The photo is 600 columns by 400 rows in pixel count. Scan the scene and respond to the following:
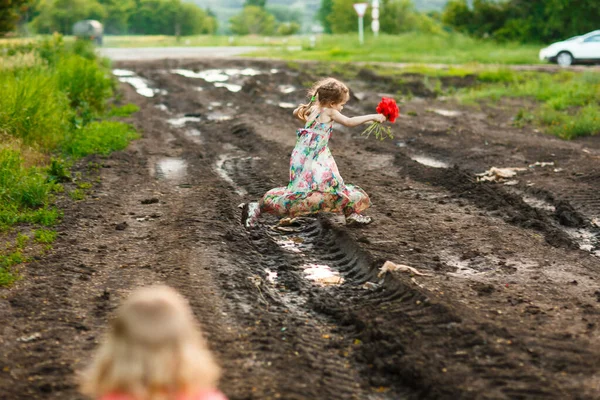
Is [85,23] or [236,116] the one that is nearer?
[236,116]

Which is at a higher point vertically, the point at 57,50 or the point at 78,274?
the point at 57,50

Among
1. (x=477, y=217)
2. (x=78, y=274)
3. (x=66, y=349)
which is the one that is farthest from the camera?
(x=477, y=217)

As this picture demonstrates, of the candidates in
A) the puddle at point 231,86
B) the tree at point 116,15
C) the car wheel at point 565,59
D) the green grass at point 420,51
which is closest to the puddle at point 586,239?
the puddle at point 231,86

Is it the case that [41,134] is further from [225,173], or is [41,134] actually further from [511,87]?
[511,87]

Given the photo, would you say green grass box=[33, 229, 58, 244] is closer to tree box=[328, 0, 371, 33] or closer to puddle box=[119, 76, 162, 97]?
puddle box=[119, 76, 162, 97]

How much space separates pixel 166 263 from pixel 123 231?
1.47 m

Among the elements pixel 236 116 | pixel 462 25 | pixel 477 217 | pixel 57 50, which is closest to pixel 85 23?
pixel 462 25

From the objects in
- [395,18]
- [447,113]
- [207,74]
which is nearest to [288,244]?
[447,113]

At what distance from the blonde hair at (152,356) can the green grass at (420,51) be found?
99.8 ft

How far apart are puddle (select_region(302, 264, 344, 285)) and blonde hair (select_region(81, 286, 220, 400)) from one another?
14.6 ft

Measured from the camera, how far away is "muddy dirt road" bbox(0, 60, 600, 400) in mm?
5316

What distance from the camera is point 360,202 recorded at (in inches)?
343

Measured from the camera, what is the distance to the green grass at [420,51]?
110ft

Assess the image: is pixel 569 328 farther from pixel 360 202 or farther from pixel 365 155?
pixel 365 155
